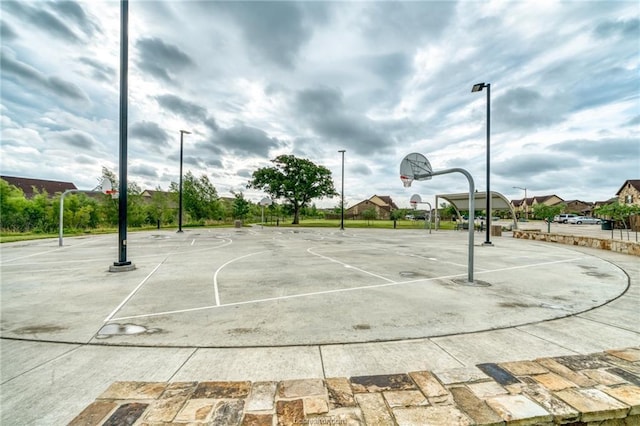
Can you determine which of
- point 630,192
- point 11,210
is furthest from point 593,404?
point 630,192

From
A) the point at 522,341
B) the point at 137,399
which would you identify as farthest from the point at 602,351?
the point at 137,399

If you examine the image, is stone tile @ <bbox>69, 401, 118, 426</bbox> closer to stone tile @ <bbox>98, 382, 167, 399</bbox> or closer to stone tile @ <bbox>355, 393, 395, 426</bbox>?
stone tile @ <bbox>98, 382, 167, 399</bbox>

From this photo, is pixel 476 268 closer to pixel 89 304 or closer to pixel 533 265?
pixel 533 265

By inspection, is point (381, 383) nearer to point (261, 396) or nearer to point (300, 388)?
point (300, 388)

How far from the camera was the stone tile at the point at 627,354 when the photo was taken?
267 cm

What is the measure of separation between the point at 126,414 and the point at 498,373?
3.07 m

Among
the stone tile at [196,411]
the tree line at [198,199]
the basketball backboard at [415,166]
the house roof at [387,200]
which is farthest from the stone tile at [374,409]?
the house roof at [387,200]

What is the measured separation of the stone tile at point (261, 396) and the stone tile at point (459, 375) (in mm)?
1457

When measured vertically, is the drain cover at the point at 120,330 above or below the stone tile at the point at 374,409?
below

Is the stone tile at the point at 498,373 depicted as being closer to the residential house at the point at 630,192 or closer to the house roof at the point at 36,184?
the house roof at the point at 36,184

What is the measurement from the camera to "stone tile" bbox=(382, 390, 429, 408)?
1920mm

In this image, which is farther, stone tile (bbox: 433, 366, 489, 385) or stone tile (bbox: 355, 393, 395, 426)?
stone tile (bbox: 433, 366, 489, 385)

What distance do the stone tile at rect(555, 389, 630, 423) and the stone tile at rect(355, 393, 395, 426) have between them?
1.37 metres

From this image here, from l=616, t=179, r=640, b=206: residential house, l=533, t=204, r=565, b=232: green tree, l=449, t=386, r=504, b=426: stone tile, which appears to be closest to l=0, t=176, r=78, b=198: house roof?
l=449, t=386, r=504, b=426: stone tile
